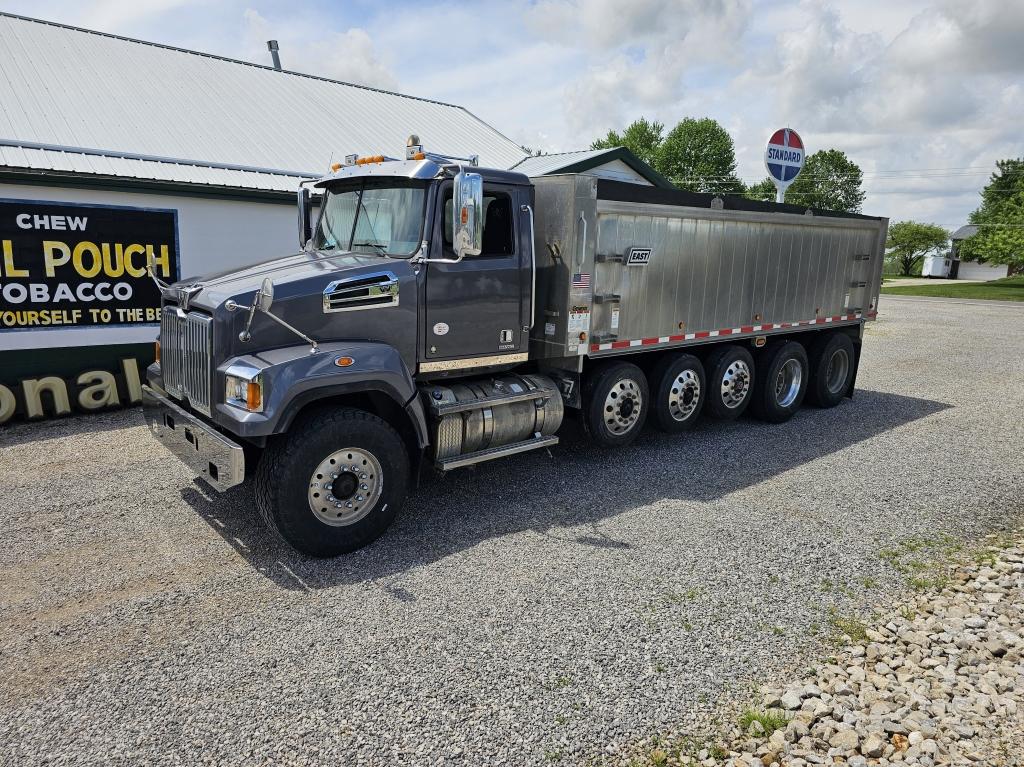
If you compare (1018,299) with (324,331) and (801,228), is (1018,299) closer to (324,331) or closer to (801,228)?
(801,228)

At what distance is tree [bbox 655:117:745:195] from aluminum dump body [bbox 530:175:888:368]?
5799 cm

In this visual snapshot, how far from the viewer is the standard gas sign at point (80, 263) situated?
8.47m

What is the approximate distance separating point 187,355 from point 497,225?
2810 mm

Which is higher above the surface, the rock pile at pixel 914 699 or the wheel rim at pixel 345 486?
the wheel rim at pixel 345 486

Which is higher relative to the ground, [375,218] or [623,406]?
[375,218]

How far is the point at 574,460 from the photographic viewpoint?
7375mm

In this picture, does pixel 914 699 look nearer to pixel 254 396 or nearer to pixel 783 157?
pixel 254 396

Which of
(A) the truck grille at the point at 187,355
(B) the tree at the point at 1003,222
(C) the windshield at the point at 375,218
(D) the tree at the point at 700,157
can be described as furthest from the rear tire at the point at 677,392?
(D) the tree at the point at 700,157

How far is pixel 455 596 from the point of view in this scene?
15.0ft

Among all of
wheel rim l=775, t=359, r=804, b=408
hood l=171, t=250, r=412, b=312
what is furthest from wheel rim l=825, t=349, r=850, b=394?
hood l=171, t=250, r=412, b=312

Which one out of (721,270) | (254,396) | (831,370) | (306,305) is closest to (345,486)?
(254,396)

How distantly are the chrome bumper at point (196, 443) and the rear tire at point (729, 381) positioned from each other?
574cm

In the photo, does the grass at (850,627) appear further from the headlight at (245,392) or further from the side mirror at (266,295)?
the side mirror at (266,295)

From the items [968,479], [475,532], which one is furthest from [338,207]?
[968,479]
